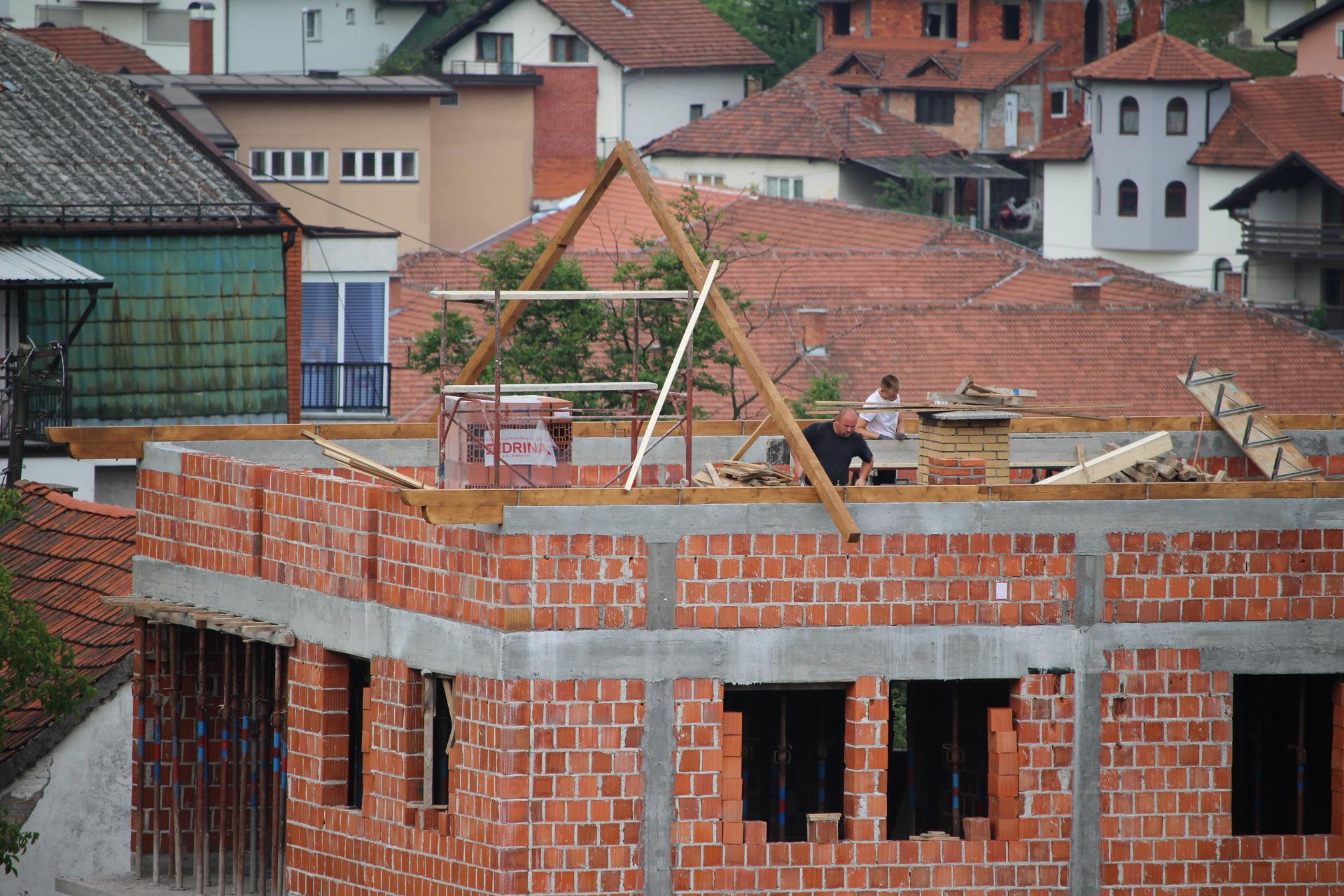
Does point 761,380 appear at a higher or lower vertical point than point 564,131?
lower

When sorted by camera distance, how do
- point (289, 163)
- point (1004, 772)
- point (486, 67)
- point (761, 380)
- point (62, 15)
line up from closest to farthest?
point (761, 380) < point (1004, 772) < point (289, 163) < point (62, 15) < point (486, 67)

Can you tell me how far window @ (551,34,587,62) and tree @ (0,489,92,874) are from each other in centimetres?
5708

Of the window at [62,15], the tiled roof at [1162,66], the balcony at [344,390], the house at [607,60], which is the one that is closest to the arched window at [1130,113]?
the tiled roof at [1162,66]

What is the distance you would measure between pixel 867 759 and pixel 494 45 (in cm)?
6111

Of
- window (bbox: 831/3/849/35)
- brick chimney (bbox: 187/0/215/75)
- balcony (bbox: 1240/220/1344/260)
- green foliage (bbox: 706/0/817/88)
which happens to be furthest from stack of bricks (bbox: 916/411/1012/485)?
window (bbox: 831/3/849/35)

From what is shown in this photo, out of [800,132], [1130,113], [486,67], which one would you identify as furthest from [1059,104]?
[486,67]

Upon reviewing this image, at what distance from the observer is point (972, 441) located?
1900 centimetres

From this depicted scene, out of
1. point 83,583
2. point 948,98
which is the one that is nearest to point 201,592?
point 83,583

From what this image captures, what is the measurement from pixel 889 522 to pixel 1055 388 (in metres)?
30.7

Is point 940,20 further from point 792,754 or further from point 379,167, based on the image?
point 792,754

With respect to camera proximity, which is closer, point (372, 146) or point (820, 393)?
point (820, 393)

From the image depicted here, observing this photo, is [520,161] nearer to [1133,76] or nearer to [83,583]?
[1133,76]

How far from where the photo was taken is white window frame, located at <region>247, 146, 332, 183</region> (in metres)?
51.9

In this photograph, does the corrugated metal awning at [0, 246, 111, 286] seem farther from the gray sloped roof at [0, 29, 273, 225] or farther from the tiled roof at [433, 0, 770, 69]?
the tiled roof at [433, 0, 770, 69]
